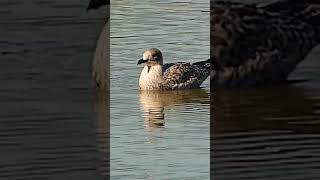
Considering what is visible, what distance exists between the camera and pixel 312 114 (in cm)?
377

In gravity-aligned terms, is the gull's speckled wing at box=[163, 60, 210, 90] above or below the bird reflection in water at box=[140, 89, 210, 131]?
above

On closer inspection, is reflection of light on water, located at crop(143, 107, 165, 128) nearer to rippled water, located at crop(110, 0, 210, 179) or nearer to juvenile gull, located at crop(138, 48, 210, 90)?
rippled water, located at crop(110, 0, 210, 179)

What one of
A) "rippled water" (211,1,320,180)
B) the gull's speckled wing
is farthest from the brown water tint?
the gull's speckled wing

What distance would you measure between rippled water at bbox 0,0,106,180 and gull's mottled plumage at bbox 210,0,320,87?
2.73 feet

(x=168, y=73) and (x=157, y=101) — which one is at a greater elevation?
(x=168, y=73)

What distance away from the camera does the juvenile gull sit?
3954 millimetres

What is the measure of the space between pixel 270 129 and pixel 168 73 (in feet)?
2.23

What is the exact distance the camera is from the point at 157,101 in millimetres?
3959

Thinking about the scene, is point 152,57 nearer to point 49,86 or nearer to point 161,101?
point 161,101

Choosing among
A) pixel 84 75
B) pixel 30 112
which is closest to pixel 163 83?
pixel 84 75

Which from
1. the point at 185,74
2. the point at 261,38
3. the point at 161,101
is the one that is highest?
the point at 261,38

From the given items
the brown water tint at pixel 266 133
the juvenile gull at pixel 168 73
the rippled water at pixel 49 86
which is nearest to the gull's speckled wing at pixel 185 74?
the juvenile gull at pixel 168 73

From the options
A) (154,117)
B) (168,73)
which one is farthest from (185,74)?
(154,117)

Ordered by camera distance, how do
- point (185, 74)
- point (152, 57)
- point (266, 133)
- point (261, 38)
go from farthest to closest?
point (261, 38) < point (185, 74) < point (152, 57) < point (266, 133)
